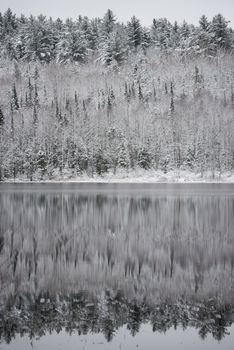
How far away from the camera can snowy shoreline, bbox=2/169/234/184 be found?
9444 cm

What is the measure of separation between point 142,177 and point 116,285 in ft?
272

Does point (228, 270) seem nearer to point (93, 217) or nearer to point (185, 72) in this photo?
point (93, 217)

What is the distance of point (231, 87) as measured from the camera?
124m

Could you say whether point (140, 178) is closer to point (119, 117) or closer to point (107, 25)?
point (119, 117)

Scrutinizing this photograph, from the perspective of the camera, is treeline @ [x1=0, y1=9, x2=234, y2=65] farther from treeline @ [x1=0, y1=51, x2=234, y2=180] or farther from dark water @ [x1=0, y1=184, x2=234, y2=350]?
dark water @ [x1=0, y1=184, x2=234, y2=350]

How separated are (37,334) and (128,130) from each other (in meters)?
99.7

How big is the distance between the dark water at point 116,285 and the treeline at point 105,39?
128 metres

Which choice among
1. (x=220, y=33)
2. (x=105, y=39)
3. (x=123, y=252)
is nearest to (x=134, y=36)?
(x=105, y=39)

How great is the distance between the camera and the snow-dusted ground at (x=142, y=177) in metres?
94.6

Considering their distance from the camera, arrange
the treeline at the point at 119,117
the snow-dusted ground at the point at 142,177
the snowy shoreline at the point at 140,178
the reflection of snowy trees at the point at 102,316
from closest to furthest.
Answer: the reflection of snowy trees at the point at 102,316 → the snowy shoreline at the point at 140,178 → the snow-dusted ground at the point at 142,177 → the treeline at the point at 119,117

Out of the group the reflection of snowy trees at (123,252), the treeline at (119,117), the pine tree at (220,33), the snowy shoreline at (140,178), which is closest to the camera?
the reflection of snowy trees at (123,252)

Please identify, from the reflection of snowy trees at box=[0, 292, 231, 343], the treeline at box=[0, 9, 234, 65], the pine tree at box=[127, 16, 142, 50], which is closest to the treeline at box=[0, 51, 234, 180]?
the treeline at box=[0, 9, 234, 65]

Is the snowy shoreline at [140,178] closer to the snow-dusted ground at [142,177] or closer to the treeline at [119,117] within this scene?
the snow-dusted ground at [142,177]

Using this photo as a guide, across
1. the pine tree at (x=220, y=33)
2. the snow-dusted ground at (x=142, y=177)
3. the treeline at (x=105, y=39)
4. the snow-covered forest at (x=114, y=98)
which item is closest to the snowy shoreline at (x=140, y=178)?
the snow-dusted ground at (x=142, y=177)
